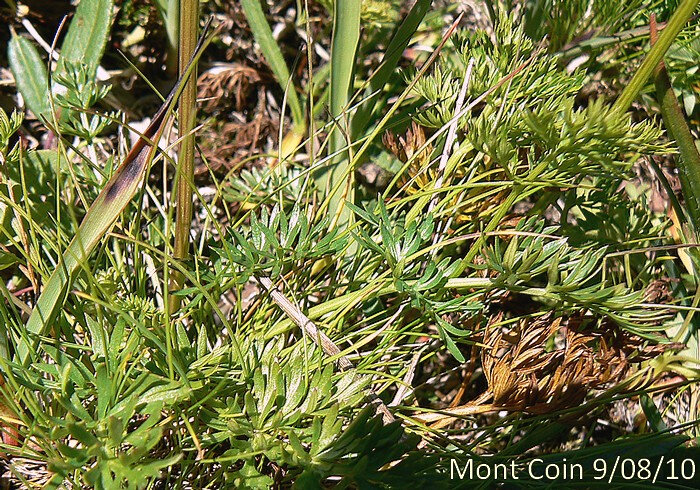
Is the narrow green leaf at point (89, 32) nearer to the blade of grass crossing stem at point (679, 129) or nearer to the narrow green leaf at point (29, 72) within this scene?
the narrow green leaf at point (29, 72)

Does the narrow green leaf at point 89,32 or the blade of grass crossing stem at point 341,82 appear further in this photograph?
the narrow green leaf at point 89,32

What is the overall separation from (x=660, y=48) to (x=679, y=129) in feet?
0.66

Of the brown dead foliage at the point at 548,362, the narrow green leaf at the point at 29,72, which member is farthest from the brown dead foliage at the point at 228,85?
the brown dead foliage at the point at 548,362

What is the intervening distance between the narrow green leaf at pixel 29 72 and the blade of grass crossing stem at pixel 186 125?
0.50m

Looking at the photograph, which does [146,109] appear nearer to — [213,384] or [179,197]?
[179,197]

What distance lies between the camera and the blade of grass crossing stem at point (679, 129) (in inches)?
34.6

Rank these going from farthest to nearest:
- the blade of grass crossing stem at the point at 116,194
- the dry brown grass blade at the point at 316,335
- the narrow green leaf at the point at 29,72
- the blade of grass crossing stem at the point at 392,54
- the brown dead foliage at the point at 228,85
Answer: the brown dead foliage at the point at 228,85 < the narrow green leaf at the point at 29,72 < the blade of grass crossing stem at the point at 392,54 < the dry brown grass blade at the point at 316,335 < the blade of grass crossing stem at the point at 116,194

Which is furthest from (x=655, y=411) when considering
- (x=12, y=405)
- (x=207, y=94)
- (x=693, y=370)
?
(x=207, y=94)

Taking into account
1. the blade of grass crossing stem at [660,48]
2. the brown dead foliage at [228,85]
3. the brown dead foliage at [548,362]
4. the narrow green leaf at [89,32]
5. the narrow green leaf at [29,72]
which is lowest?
the brown dead foliage at [548,362]

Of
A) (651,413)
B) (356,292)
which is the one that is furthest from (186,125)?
(651,413)

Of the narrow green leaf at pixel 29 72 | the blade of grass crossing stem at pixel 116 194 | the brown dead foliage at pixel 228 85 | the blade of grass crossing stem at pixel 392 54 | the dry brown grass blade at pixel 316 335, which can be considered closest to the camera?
the blade of grass crossing stem at pixel 116 194

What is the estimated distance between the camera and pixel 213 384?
79 cm

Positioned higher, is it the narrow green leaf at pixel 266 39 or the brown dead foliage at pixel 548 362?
the narrow green leaf at pixel 266 39

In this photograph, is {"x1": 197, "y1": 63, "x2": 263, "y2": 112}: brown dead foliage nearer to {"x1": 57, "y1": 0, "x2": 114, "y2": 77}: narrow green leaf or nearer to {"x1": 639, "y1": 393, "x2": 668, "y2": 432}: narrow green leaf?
{"x1": 57, "y1": 0, "x2": 114, "y2": 77}: narrow green leaf
